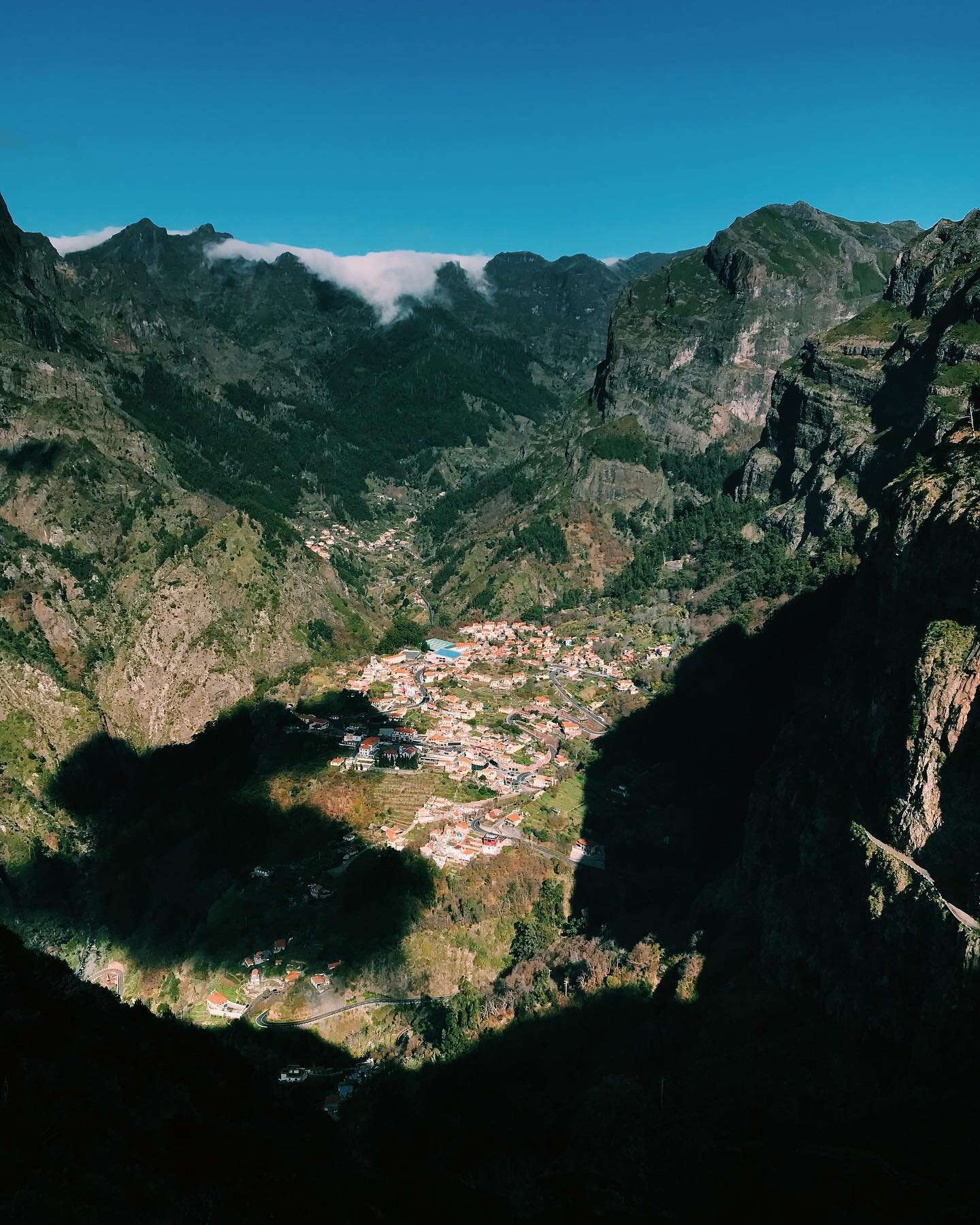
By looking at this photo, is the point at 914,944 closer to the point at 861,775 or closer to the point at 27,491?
the point at 861,775

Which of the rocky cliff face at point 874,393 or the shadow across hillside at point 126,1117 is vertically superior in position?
the rocky cliff face at point 874,393

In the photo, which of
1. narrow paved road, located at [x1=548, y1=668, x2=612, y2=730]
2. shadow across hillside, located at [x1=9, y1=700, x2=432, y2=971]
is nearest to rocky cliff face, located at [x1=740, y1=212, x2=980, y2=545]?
narrow paved road, located at [x1=548, y1=668, x2=612, y2=730]

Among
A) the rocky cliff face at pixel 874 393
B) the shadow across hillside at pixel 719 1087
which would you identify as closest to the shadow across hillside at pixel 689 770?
the shadow across hillside at pixel 719 1087

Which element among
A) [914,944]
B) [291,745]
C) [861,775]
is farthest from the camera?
[291,745]

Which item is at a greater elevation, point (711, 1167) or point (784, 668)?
point (784, 668)

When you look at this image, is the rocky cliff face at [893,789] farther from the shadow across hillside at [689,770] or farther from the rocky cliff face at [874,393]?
the rocky cliff face at [874,393]

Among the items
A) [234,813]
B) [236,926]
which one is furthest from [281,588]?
[236,926]

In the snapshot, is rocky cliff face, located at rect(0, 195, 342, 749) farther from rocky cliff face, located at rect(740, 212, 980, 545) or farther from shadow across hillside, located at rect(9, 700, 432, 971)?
rocky cliff face, located at rect(740, 212, 980, 545)
